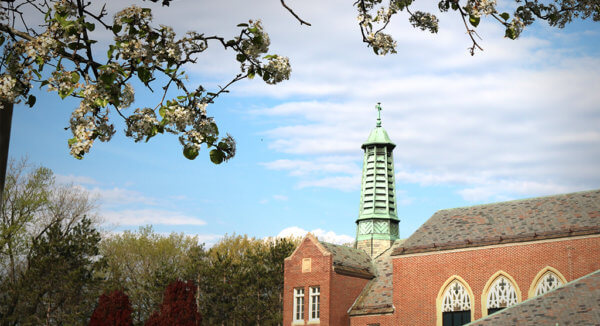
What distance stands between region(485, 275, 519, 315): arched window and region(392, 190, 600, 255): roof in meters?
2.26

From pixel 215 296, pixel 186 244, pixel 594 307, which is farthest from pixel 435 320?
pixel 186 244

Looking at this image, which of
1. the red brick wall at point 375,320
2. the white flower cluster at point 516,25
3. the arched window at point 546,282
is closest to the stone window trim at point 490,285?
the arched window at point 546,282

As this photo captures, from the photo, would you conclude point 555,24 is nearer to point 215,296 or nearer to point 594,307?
point 594,307

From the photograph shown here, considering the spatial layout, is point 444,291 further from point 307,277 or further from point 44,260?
point 44,260

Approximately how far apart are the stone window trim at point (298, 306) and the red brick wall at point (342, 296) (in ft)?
7.25

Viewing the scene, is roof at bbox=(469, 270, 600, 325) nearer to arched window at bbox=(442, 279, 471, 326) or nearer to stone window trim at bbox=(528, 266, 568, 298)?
stone window trim at bbox=(528, 266, 568, 298)

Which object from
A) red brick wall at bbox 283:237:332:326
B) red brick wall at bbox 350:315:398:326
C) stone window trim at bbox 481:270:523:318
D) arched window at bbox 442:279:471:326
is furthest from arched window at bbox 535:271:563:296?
red brick wall at bbox 283:237:332:326

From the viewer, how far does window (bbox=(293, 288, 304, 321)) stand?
43.9m

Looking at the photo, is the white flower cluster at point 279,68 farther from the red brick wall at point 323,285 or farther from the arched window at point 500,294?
the red brick wall at point 323,285

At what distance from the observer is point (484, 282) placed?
123 feet

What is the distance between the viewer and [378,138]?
172 feet

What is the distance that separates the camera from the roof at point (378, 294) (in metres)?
42.2

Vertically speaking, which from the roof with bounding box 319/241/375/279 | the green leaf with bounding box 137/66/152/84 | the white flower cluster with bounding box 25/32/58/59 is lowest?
the green leaf with bounding box 137/66/152/84

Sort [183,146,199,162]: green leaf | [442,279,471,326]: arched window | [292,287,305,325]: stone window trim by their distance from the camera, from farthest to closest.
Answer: [292,287,305,325]: stone window trim < [442,279,471,326]: arched window < [183,146,199,162]: green leaf
